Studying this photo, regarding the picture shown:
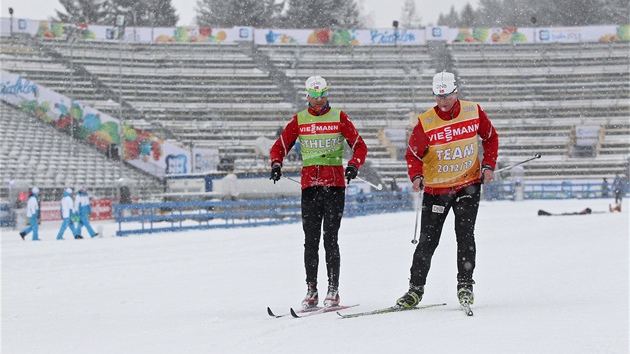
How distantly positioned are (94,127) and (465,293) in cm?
3527

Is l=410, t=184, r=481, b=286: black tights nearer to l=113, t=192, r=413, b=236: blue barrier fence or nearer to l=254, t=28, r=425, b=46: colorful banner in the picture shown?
l=113, t=192, r=413, b=236: blue barrier fence

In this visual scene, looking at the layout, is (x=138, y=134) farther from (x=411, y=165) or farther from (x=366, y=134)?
(x=411, y=165)

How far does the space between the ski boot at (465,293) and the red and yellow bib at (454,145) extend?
0.72 meters

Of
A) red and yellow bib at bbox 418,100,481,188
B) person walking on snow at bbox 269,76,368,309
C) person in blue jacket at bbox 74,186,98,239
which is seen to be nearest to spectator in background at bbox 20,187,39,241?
person in blue jacket at bbox 74,186,98,239

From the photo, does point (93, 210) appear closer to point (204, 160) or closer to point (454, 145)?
point (204, 160)

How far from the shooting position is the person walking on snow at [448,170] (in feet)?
19.9

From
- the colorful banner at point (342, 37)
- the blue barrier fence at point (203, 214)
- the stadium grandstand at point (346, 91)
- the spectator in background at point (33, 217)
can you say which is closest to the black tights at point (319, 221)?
the blue barrier fence at point (203, 214)

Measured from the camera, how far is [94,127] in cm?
3912

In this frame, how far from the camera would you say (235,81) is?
47.8 metres

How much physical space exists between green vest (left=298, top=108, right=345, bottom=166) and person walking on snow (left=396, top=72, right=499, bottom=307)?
701 mm

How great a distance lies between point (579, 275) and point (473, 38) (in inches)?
1732

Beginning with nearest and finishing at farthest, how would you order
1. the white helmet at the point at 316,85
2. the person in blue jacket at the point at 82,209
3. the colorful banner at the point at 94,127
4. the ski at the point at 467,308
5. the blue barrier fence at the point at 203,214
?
the ski at the point at 467,308, the white helmet at the point at 316,85, the person in blue jacket at the point at 82,209, the blue barrier fence at the point at 203,214, the colorful banner at the point at 94,127

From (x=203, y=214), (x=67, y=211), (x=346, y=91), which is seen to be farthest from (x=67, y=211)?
(x=346, y=91)

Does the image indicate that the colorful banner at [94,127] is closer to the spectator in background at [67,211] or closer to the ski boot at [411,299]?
the spectator in background at [67,211]
